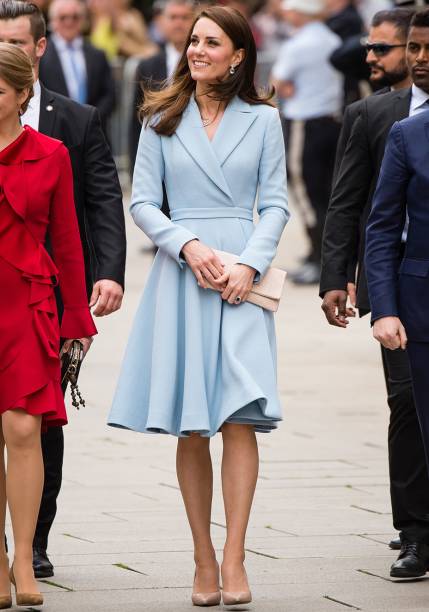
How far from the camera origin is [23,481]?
5.22 metres

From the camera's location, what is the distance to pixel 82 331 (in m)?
5.47

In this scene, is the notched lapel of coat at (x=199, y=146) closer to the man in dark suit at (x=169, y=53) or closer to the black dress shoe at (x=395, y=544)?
the black dress shoe at (x=395, y=544)

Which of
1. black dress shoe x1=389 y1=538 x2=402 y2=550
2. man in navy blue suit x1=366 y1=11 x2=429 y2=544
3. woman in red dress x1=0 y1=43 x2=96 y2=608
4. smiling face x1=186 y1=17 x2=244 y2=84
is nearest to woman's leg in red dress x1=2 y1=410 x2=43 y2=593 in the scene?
woman in red dress x1=0 y1=43 x2=96 y2=608

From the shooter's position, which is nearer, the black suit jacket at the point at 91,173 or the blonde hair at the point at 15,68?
the blonde hair at the point at 15,68

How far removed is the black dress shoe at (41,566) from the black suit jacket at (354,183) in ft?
4.51

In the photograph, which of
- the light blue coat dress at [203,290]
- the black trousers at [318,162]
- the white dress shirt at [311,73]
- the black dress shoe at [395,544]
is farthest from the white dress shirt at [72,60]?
the light blue coat dress at [203,290]

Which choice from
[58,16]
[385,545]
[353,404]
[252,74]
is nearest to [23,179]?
[252,74]

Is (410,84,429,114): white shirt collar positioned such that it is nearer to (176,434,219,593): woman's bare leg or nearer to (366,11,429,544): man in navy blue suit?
(366,11,429,544): man in navy blue suit

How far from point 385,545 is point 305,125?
828 cm

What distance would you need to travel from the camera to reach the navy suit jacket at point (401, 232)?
5379mm

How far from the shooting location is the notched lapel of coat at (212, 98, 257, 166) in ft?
18.3

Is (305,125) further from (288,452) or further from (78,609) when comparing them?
(78,609)

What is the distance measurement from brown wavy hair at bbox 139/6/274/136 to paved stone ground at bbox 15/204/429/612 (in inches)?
60.8

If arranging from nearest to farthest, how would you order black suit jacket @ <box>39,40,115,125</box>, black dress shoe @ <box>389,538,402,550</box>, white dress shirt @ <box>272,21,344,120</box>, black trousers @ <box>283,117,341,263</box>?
black dress shoe @ <box>389,538,402,550</box>, black trousers @ <box>283,117,341,263</box>, white dress shirt @ <box>272,21,344,120</box>, black suit jacket @ <box>39,40,115,125</box>
